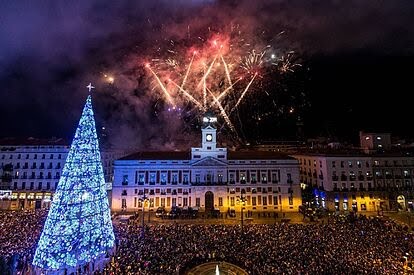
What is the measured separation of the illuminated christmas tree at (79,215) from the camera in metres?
19.9

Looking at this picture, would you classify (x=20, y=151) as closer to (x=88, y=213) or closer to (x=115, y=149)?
(x=115, y=149)

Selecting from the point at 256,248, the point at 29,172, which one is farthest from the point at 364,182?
the point at 29,172

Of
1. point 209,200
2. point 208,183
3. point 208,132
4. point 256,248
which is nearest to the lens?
point 256,248

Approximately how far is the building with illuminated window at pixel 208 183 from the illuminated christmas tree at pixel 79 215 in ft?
99.2

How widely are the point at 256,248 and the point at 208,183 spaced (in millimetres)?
29754

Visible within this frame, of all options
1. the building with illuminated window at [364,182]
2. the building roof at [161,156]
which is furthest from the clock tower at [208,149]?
the building with illuminated window at [364,182]

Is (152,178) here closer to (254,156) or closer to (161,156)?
(161,156)

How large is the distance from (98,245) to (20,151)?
4622cm

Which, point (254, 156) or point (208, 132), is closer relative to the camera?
point (254, 156)

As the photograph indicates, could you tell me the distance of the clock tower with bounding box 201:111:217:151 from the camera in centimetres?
5641

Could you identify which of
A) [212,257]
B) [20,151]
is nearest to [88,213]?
[212,257]

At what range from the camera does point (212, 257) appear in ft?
76.9

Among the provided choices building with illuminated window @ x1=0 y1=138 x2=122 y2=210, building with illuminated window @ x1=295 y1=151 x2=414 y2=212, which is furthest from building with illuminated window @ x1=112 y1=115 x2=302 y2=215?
building with illuminated window @ x1=295 y1=151 x2=414 y2=212

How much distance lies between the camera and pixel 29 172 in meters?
55.7
